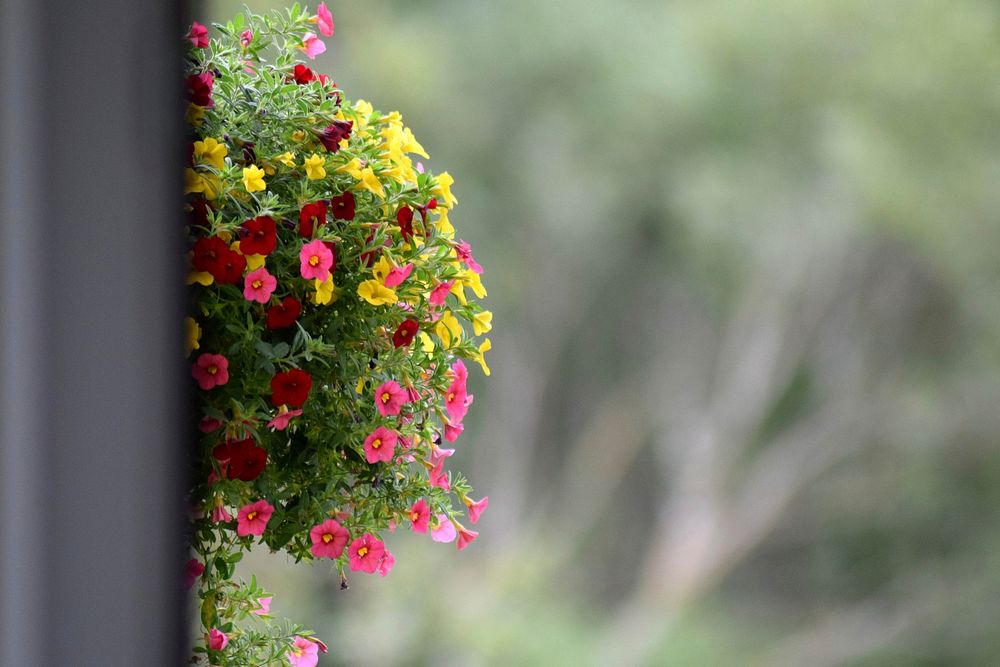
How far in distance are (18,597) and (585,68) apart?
4408 mm

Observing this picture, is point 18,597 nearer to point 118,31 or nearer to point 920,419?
point 118,31

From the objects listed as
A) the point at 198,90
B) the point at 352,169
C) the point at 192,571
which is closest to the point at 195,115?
the point at 198,90

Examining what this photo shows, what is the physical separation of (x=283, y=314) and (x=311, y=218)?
8 cm

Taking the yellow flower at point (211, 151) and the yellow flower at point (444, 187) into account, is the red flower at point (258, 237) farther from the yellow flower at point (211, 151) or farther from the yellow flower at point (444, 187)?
the yellow flower at point (444, 187)

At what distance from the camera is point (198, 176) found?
753mm

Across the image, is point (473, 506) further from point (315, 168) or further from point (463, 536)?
point (315, 168)

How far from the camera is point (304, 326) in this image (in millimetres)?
846

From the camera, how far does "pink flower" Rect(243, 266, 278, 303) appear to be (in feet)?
2.56

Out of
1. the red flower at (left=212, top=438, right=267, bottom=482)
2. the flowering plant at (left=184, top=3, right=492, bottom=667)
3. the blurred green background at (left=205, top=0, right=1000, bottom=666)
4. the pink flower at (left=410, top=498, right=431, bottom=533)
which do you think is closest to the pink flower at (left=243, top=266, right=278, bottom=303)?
the flowering plant at (left=184, top=3, right=492, bottom=667)

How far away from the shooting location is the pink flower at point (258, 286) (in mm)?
779

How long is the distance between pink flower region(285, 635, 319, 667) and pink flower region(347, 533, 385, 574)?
83 millimetres

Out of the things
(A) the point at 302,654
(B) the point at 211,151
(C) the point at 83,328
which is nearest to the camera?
(C) the point at 83,328

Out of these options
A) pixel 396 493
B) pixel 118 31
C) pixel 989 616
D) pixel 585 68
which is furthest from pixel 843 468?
pixel 118 31

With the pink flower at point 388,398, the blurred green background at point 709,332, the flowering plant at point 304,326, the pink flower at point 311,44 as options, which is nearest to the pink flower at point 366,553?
Answer: the flowering plant at point 304,326
